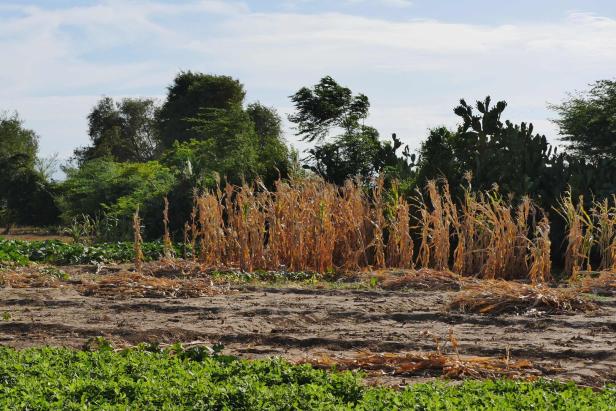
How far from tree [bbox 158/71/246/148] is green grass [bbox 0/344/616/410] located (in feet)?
100

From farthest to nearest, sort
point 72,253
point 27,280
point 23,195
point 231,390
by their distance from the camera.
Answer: point 23,195, point 72,253, point 27,280, point 231,390

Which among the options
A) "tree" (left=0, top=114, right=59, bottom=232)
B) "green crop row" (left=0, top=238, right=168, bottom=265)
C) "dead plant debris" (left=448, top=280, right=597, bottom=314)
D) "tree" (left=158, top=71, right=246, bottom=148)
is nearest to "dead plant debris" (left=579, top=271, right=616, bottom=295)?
"dead plant debris" (left=448, top=280, right=597, bottom=314)

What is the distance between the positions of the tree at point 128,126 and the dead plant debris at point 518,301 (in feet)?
108

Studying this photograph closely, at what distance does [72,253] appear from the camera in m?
14.9

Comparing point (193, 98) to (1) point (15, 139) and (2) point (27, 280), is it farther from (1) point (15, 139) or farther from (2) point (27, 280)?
(2) point (27, 280)

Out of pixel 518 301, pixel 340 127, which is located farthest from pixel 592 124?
pixel 518 301

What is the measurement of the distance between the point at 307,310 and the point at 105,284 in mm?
2882

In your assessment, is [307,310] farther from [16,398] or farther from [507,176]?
[507,176]

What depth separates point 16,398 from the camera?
209 inches

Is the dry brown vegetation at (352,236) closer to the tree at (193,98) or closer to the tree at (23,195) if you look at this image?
the tree at (23,195)

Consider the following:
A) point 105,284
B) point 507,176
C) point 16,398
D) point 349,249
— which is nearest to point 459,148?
point 507,176

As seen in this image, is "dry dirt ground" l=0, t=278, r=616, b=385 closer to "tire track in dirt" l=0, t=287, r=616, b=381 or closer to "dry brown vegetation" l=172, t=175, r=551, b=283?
"tire track in dirt" l=0, t=287, r=616, b=381

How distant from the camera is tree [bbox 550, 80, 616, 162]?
67.4ft

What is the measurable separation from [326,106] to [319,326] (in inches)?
571
